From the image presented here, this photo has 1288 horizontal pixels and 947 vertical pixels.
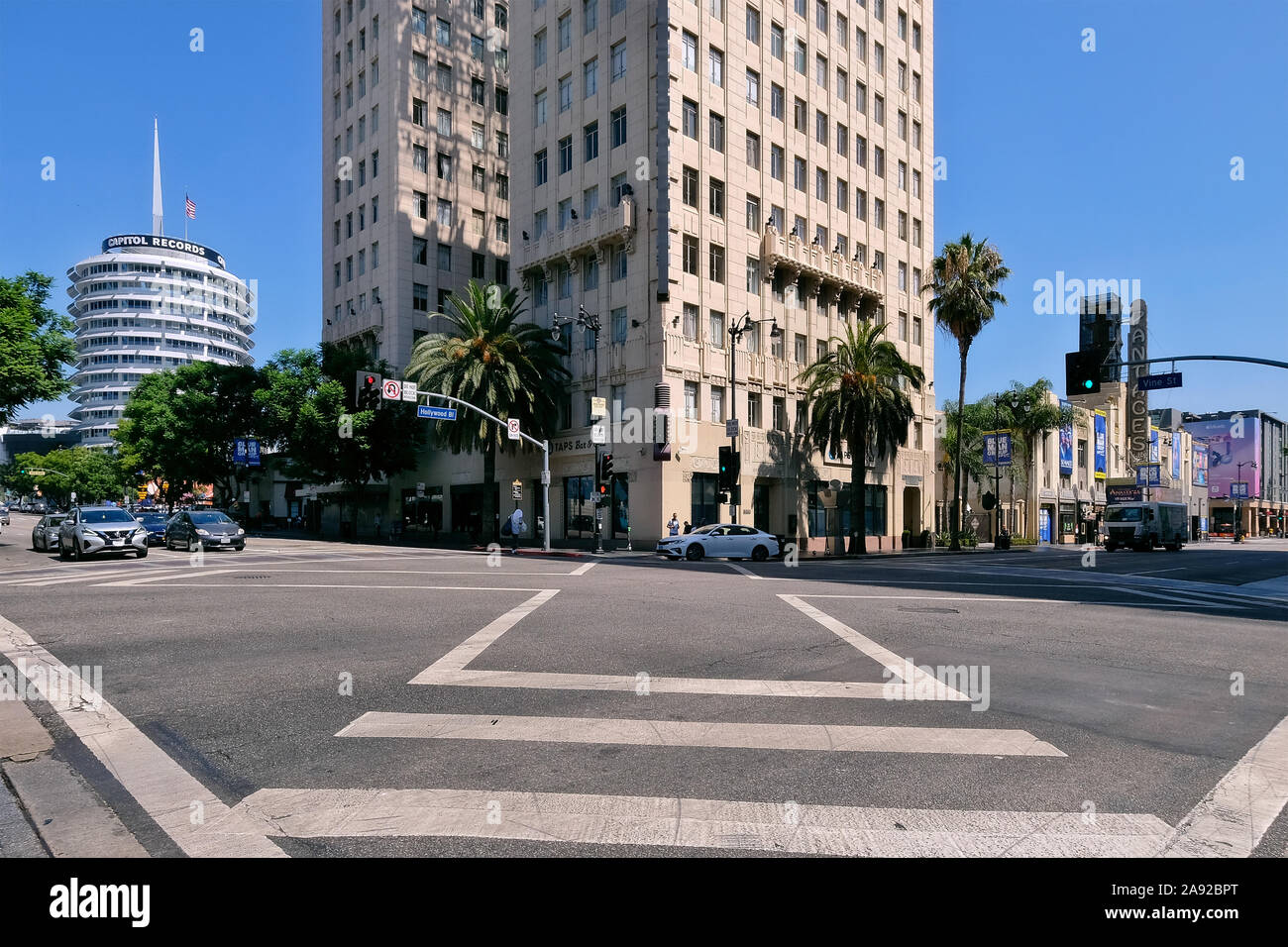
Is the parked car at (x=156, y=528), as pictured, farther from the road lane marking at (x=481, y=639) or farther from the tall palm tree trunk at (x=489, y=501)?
the road lane marking at (x=481, y=639)

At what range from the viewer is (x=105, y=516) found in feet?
82.3

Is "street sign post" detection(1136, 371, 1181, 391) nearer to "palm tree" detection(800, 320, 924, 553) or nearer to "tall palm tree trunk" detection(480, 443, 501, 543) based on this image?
"palm tree" detection(800, 320, 924, 553)

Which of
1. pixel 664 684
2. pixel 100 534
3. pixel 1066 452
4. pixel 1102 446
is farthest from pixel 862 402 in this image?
pixel 1102 446

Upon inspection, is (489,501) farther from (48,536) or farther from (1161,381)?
(1161,381)

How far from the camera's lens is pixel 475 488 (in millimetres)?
46125

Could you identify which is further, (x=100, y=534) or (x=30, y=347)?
(x=30, y=347)

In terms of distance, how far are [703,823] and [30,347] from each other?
3666cm

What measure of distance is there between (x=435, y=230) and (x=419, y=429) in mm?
14846

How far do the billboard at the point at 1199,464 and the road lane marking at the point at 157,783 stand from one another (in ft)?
369

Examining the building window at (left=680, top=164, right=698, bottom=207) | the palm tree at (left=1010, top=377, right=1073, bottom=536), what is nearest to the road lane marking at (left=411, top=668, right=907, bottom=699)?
the building window at (left=680, top=164, right=698, bottom=207)

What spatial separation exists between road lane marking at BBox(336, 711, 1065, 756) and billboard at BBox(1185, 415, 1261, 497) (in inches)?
4859

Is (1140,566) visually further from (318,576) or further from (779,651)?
(318,576)

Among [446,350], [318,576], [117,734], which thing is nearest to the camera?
[117,734]
